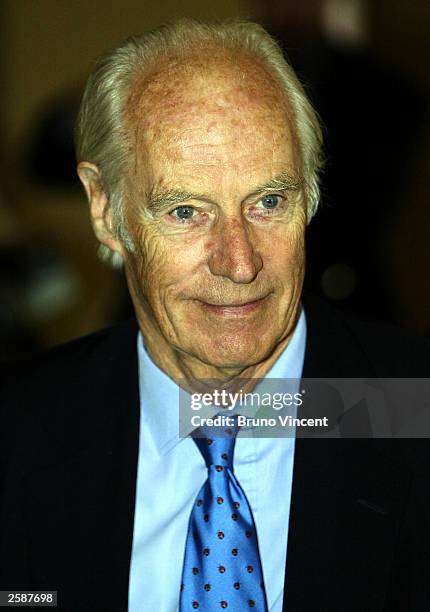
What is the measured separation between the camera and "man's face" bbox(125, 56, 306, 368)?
1928 mm

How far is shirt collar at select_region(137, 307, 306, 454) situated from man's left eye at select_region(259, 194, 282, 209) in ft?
1.10

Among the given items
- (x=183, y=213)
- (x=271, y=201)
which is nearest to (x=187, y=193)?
(x=183, y=213)

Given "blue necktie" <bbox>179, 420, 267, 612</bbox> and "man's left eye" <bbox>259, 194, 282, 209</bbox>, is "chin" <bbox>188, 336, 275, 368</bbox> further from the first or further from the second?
"man's left eye" <bbox>259, 194, 282, 209</bbox>

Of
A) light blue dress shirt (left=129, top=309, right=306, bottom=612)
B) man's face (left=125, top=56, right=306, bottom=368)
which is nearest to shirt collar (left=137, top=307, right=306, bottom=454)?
light blue dress shirt (left=129, top=309, right=306, bottom=612)

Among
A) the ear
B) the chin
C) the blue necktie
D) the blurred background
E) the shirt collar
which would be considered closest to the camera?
the blue necktie

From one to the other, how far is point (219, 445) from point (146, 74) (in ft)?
2.59

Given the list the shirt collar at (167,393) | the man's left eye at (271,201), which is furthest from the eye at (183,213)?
the shirt collar at (167,393)

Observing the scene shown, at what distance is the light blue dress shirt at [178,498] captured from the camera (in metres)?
1.98

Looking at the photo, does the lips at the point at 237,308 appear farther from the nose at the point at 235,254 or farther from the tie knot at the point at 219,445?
the tie knot at the point at 219,445

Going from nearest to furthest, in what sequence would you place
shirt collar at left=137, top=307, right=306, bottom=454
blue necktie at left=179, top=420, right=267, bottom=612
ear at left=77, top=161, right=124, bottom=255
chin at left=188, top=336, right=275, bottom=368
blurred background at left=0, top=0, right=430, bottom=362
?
blue necktie at left=179, top=420, right=267, bottom=612
chin at left=188, top=336, right=275, bottom=368
shirt collar at left=137, top=307, right=306, bottom=454
ear at left=77, top=161, right=124, bottom=255
blurred background at left=0, top=0, right=430, bottom=362

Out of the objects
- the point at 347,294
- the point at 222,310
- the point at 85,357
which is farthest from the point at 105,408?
the point at 347,294

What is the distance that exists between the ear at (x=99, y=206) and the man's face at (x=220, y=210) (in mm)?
173

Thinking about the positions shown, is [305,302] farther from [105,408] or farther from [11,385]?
[11,385]

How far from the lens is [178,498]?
2061 millimetres
